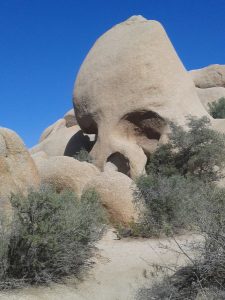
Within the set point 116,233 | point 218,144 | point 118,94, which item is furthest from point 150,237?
point 118,94

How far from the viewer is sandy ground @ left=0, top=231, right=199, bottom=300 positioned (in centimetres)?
557

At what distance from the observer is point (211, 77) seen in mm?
29484

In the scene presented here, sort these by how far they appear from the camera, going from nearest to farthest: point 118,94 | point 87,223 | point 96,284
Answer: point 96,284 < point 87,223 < point 118,94

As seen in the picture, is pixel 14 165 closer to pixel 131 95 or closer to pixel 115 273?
pixel 115 273

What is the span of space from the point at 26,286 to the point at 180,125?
37.2ft

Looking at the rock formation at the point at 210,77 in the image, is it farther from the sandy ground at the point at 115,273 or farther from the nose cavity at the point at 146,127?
the sandy ground at the point at 115,273

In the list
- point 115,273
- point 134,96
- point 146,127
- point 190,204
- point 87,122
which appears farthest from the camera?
point 87,122

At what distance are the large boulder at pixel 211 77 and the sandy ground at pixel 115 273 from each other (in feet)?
74.1

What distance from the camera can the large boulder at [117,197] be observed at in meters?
9.23

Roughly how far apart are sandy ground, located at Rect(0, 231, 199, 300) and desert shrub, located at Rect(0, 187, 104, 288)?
0.69ft

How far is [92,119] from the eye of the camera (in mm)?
17906

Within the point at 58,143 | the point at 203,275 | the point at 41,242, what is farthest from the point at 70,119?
the point at 203,275

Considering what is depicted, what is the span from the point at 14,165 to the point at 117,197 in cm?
211

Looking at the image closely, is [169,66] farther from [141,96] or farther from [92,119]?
[92,119]
